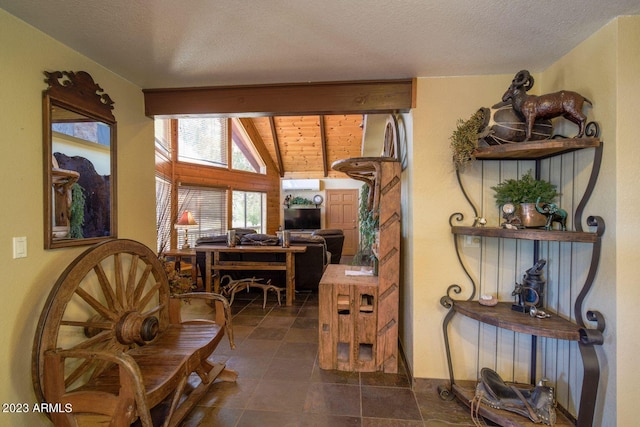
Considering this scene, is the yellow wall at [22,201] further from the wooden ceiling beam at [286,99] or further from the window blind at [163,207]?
the window blind at [163,207]

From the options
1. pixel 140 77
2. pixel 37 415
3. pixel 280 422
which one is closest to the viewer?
pixel 37 415

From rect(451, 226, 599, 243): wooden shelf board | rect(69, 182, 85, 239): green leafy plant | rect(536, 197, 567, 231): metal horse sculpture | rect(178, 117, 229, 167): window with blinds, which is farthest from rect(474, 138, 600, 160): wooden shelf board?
rect(178, 117, 229, 167): window with blinds

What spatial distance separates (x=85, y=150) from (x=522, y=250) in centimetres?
289

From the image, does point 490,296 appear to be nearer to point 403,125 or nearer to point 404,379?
point 404,379

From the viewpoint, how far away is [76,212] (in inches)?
67.8

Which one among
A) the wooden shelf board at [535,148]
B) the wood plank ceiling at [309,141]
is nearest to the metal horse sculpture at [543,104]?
the wooden shelf board at [535,148]

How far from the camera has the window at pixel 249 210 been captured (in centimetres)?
742

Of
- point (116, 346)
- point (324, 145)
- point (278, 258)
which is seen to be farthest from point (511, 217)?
point (324, 145)

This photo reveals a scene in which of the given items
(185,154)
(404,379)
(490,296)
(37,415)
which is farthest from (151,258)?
(185,154)

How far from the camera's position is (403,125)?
2354 mm

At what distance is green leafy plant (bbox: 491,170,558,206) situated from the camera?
5.58 feet

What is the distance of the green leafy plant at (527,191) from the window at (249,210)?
6.37 meters

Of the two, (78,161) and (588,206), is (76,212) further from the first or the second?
(588,206)

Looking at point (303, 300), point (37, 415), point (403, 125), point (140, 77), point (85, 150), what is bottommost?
point (303, 300)
